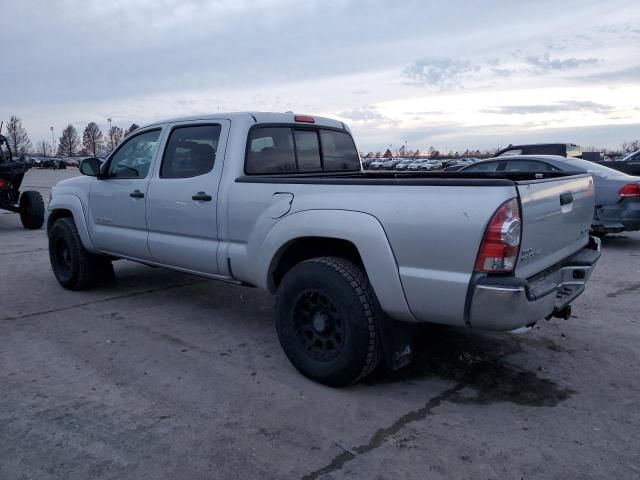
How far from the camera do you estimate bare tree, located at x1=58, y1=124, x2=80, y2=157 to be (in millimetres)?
116125

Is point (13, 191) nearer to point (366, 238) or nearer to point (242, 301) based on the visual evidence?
point (242, 301)

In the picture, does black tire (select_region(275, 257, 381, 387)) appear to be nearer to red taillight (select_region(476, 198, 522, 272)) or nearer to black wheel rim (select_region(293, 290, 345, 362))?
black wheel rim (select_region(293, 290, 345, 362))

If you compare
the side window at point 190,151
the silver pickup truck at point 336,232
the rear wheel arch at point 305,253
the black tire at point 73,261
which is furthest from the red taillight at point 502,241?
the black tire at point 73,261

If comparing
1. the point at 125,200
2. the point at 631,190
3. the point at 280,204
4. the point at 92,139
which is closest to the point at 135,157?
the point at 125,200

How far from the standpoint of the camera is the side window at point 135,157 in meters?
5.34

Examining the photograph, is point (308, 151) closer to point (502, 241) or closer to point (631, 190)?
point (502, 241)

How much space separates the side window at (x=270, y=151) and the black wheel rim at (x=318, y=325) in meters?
1.28

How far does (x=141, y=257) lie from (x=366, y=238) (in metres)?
2.83

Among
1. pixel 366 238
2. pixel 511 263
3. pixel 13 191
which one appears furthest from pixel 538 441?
pixel 13 191

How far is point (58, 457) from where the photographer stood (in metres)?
2.93

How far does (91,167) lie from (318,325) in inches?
132

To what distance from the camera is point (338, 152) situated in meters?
5.55

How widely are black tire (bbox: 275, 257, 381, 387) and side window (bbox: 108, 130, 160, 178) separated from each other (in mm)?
2255

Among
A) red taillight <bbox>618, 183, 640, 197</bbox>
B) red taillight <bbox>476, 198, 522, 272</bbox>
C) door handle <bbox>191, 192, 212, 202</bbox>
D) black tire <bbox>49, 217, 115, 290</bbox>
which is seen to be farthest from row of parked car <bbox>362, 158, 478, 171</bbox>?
red taillight <bbox>476, 198, 522, 272</bbox>
